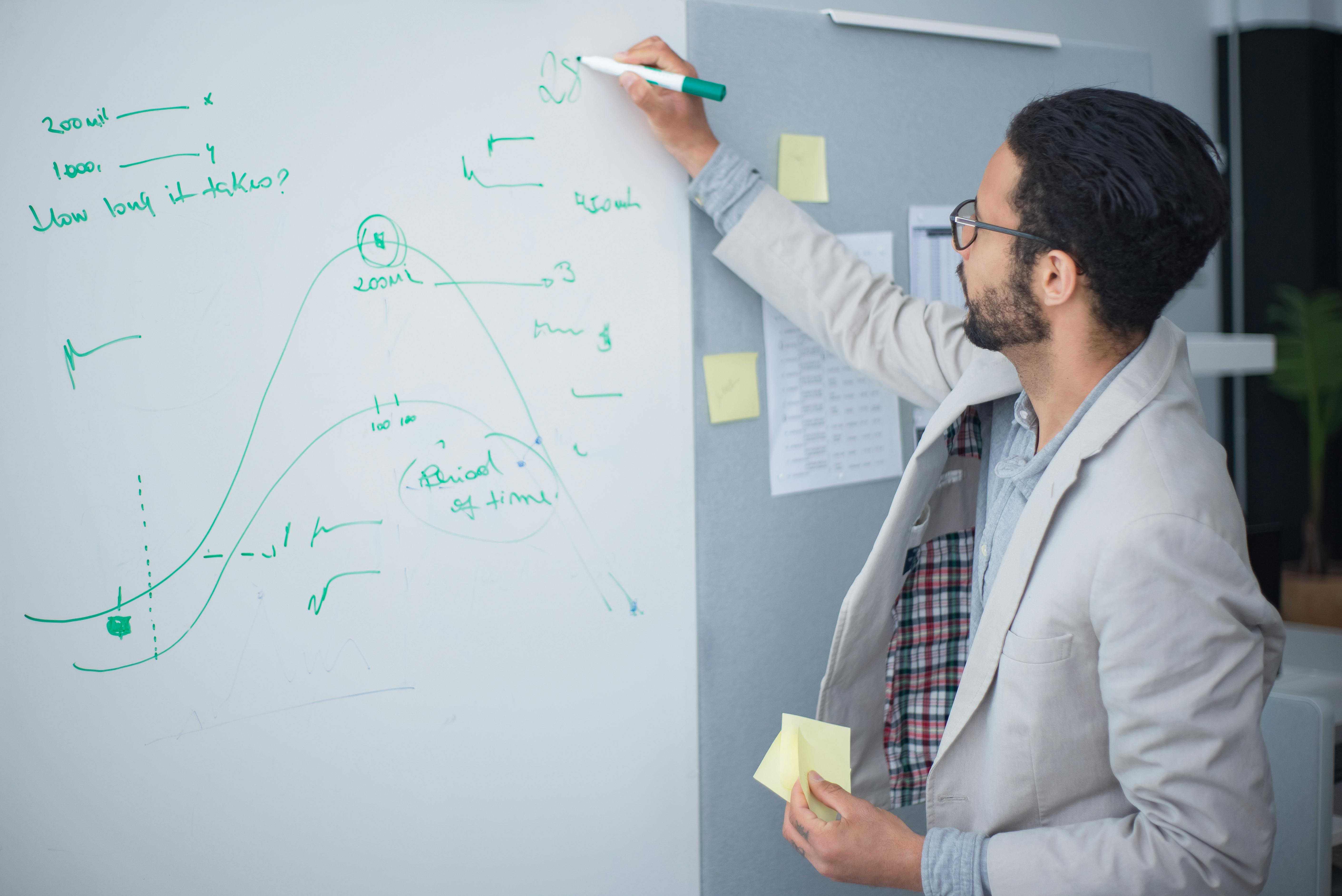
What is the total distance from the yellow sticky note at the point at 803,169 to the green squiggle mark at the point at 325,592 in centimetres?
73

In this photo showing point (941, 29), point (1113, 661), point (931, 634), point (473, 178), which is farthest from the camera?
point (941, 29)

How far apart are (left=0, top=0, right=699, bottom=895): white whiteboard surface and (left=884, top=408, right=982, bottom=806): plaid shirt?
27 cm

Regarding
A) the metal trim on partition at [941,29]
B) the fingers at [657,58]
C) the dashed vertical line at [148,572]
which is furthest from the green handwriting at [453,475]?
the metal trim on partition at [941,29]

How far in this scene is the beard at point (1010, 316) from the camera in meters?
0.97

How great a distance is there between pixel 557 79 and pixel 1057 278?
612mm

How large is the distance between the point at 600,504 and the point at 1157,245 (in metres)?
0.67

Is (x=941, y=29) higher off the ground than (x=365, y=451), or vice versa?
(x=941, y=29)

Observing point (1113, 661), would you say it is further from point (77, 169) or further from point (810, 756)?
point (77, 169)

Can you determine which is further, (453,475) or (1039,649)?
(453,475)

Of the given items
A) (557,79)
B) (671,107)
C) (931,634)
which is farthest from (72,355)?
(931,634)

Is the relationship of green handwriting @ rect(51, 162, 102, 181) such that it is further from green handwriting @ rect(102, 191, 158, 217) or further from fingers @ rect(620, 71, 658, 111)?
fingers @ rect(620, 71, 658, 111)

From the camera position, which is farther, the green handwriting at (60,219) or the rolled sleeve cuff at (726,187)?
the rolled sleeve cuff at (726,187)

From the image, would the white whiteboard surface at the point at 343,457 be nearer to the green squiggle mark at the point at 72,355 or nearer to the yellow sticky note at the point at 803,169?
the green squiggle mark at the point at 72,355

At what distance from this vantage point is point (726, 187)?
45.3 inches
